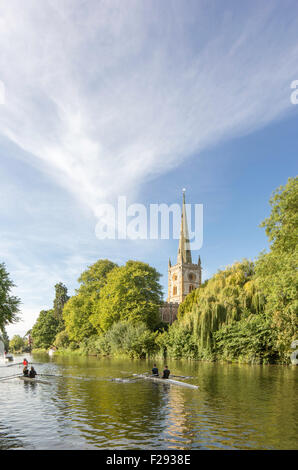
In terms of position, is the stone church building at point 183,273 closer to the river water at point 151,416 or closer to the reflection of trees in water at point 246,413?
the reflection of trees in water at point 246,413

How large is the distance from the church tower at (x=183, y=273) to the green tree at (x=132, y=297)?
62.2 metres

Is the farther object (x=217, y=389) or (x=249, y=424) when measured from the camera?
(x=217, y=389)

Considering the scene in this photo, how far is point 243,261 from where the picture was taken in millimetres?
51219

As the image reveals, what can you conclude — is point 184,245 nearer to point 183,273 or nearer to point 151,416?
point 183,273

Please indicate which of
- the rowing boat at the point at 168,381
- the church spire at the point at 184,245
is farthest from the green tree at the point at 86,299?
the church spire at the point at 184,245

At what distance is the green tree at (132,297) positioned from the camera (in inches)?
2286

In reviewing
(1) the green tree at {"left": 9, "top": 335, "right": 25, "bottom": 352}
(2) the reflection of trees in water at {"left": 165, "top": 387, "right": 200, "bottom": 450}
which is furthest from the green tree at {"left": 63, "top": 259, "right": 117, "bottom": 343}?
(1) the green tree at {"left": 9, "top": 335, "right": 25, "bottom": 352}

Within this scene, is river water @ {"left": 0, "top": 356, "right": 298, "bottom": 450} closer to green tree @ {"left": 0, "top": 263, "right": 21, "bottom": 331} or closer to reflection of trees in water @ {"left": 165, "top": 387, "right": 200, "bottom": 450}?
reflection of trees in water @ {"left": 165, "top": 387, "right": 200, "bottom": 450}

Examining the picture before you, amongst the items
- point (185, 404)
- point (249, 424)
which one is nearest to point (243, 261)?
point (185, 404)

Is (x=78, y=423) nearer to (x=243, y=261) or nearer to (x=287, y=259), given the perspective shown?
(x=287, y=259)

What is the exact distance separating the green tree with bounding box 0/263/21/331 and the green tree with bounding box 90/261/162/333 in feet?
81.4
